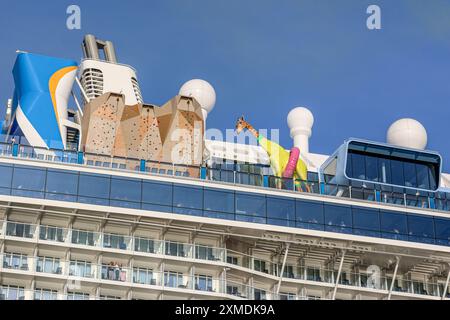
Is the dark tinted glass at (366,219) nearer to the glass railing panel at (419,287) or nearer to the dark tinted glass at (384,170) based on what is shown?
the dark tinted glass at (384,170)

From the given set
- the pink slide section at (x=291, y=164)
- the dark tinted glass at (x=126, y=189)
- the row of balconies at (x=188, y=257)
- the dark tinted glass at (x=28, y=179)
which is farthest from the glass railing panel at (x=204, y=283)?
the pink slide section at (x=291, y=164)

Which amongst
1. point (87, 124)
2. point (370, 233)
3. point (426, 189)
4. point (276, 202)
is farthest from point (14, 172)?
point (426, 189)

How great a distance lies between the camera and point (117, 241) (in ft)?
126

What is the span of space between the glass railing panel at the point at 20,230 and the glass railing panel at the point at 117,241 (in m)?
2.32

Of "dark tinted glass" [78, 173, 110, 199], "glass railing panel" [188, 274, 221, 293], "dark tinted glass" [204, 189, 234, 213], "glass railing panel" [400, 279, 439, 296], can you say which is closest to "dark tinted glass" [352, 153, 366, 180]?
"glass railing panel" [400, 279, 439, 296]

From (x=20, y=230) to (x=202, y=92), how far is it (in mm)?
12359

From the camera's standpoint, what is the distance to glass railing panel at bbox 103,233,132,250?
38250 millimetres

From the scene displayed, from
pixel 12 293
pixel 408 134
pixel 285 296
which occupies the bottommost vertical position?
pixel 12 293

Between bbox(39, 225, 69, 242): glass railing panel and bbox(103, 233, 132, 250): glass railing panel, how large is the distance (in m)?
1.29

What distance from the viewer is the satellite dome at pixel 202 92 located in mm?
47250

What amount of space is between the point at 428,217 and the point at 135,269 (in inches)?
424

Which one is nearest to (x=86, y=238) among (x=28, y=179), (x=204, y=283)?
(x=28, y=179)

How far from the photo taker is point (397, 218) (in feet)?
136

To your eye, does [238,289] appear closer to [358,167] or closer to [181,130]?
[181,130]
